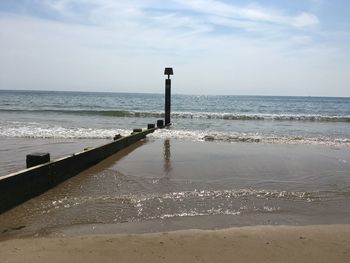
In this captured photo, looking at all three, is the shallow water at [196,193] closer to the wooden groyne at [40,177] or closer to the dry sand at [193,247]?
the wooden groyne at [40,177]

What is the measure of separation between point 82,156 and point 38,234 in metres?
4.36

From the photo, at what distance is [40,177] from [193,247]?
143 inches

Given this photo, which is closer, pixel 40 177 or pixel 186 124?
pixel 40 177

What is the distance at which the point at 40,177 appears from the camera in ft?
24.3

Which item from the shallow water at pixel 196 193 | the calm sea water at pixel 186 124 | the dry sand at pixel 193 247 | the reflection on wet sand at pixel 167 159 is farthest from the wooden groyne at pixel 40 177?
the calm sea water at pixel 186 124

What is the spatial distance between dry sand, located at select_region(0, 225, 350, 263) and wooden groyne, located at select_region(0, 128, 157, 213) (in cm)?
138

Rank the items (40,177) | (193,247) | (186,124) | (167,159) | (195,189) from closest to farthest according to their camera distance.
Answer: (193,247) → (40,177) → (195,189) → (167,159) → (186,124)

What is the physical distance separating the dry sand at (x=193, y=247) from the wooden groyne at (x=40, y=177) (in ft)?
4.52

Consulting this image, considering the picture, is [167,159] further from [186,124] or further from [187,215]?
[186,124]

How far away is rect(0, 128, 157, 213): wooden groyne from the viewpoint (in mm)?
6241

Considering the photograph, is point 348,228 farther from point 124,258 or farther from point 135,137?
point 135,137

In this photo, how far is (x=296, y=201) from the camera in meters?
7.23

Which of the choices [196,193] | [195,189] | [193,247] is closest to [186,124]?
[195,189]

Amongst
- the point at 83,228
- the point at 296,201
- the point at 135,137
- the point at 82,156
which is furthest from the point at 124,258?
the point at 135,137
